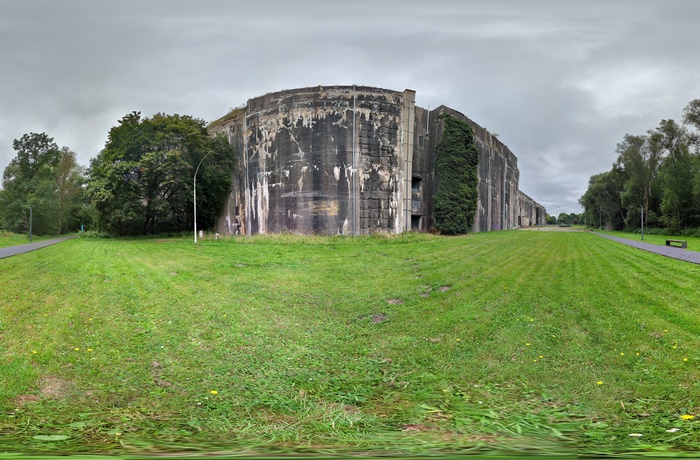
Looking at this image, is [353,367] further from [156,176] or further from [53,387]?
[156,176]

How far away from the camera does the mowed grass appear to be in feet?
10.0

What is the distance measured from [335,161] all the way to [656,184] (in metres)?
44.6

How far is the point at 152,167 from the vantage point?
29.0 m

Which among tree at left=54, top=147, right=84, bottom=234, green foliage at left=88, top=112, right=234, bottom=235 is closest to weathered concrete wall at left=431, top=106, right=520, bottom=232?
green foliage at left=88, top=112, right=234, bottom=235

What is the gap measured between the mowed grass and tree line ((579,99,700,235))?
33.7 meters

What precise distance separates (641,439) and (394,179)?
23728mm

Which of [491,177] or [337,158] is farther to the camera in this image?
[491,177]

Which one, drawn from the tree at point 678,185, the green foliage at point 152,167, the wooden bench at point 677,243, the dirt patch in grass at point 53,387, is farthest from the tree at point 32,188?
the tree at point 678,185

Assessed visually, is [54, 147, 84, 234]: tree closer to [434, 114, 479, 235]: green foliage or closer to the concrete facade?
the concrete facade

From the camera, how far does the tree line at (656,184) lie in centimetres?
4022

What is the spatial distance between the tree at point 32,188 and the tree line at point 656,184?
5858 cm

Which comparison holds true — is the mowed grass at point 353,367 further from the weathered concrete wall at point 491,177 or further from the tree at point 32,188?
the tree at point 32,188

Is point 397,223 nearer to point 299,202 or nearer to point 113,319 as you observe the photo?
point 299,202

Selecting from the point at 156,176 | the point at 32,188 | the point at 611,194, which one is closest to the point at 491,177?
the point at 611,194
